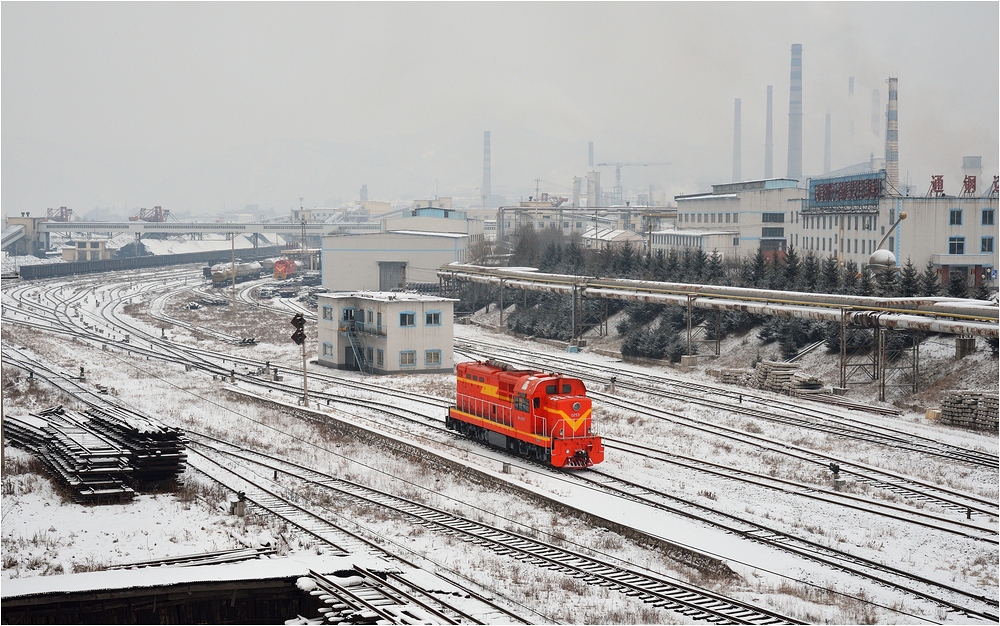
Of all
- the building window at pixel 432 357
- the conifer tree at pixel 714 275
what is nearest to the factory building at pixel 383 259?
the conifer tree at pixel 714 275

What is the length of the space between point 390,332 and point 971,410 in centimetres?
2730

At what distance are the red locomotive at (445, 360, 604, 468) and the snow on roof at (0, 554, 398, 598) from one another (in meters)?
10.7

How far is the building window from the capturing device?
5247cm

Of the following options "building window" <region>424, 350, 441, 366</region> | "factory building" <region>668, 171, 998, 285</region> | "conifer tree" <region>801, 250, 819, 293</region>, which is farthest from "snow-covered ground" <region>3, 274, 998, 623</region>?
"factory building" <region>668, 171, 998, 285</region>

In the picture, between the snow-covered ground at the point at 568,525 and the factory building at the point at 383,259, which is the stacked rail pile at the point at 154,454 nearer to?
the snow-covered ground at the point at 568,525

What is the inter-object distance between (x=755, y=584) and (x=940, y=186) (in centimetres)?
6135

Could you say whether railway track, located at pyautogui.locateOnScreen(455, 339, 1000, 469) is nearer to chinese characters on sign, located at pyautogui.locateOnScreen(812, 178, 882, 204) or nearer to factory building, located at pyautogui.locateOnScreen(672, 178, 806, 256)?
chinese characters on sign, located at pyautogui.locateOnScreen(812, 178, 882, 204)

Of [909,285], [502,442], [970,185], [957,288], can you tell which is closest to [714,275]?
[909,285]

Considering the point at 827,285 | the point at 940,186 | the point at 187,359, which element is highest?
the point at 940,186

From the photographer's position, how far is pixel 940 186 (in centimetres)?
7219

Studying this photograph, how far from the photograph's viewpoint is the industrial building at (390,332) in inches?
2030

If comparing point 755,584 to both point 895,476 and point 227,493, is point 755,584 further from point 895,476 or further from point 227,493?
point 227,493

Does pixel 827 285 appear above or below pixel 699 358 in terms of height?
above

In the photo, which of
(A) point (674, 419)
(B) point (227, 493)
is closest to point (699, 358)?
(A) point (674, 419)
